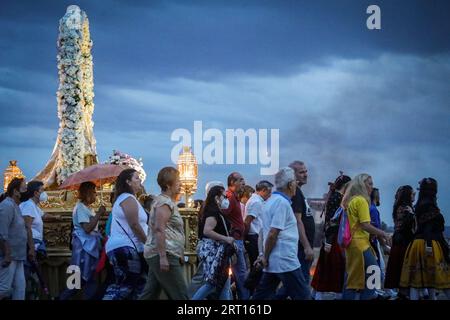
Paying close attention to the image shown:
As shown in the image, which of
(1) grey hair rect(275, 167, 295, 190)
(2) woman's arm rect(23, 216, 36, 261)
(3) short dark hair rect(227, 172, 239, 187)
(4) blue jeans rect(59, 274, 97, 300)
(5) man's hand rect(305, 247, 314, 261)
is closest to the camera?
(1) grey hair rect(275, 167, 295, 190)

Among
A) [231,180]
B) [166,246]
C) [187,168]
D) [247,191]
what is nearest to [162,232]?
[166,246]

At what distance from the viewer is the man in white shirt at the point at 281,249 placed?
1178 centimetres

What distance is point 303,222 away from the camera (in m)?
13.3

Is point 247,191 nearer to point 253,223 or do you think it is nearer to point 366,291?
point 253,223

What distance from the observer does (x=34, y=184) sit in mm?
14672

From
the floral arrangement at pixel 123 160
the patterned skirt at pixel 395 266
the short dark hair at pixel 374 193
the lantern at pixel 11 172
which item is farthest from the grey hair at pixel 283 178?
the lantern at pixel 11 172

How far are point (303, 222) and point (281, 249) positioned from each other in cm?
154

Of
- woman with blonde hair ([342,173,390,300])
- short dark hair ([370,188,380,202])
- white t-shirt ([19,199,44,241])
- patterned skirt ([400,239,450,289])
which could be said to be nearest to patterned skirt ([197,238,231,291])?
woman with blonde hair ([342,173,390,300])

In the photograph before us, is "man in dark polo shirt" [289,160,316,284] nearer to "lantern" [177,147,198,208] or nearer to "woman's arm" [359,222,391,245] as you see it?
"woman's arm" [359,222,391,245]

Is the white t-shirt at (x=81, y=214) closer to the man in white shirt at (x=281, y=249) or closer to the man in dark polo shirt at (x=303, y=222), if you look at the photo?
the man in dark polo shirt at (x=303, y=222)

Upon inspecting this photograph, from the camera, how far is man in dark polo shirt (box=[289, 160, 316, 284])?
1281cm

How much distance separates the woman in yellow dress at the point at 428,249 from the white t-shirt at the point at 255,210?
7.25 ft

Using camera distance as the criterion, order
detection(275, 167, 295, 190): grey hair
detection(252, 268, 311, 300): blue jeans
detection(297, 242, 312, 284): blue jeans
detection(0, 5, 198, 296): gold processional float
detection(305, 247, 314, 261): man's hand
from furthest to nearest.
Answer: detection(0, 5, 198, 296): gold processional float → detection(297, 242, 312, 284): blue jeans → detection(305, 247, 314, 261): man's hand → detection(275, 167, 295, 190): grey hair → detection(252, 268, 311, 300): blue jeans

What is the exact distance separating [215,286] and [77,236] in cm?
228
